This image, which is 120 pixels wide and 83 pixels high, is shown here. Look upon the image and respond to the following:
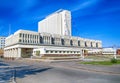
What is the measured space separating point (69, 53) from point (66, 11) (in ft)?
155

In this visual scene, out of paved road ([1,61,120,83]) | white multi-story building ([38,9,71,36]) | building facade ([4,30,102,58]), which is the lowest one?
paved road ([1,61,120,83])

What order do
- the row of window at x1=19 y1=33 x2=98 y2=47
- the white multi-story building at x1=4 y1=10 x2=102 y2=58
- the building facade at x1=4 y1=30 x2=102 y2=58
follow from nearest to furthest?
1. the building facade at x1=4 y1=30 x2=102 y2=58
2. the white multi-story building at x1=4 y1=10 x2=102 y2=58
3. the row of window at x1=19 y1=33 x2=98 y2=47

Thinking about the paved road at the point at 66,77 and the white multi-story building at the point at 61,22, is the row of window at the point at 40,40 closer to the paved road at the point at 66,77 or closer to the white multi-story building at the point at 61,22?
the white multi-story building at the point at 61,22

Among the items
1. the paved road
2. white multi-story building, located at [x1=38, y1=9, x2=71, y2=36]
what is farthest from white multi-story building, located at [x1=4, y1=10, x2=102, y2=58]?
the paved road

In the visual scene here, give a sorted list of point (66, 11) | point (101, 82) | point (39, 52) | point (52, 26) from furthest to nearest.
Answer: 1. point (52, 26)
2. point (66, 11)
3. point (39, 52)
4. point (101, 82)

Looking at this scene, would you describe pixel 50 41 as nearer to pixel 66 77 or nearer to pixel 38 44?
pixel 38 44

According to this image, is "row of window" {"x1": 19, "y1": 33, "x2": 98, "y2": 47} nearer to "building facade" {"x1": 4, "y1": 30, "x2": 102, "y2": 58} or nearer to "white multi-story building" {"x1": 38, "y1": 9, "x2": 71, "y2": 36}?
"building facade" {"x1": 4, "y1": 30, "x2": 102, "y2": 58}

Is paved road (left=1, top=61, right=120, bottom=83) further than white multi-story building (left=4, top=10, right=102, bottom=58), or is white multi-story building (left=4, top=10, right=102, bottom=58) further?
white multi-story building (left=4, top=10, right=102, bottom=58)

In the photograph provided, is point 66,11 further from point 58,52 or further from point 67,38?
point 58,52

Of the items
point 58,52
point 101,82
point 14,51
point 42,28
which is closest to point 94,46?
point 42,28

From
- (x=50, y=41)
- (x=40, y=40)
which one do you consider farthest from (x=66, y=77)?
(x=50, y=41)

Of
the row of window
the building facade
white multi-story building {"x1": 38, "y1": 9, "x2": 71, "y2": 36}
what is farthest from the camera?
white multi-story building {"x1": 38, "y1": 9, "x2": 71, "y2": 36}

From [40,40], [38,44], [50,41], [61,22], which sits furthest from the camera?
[61,22]

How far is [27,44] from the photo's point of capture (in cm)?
9144
